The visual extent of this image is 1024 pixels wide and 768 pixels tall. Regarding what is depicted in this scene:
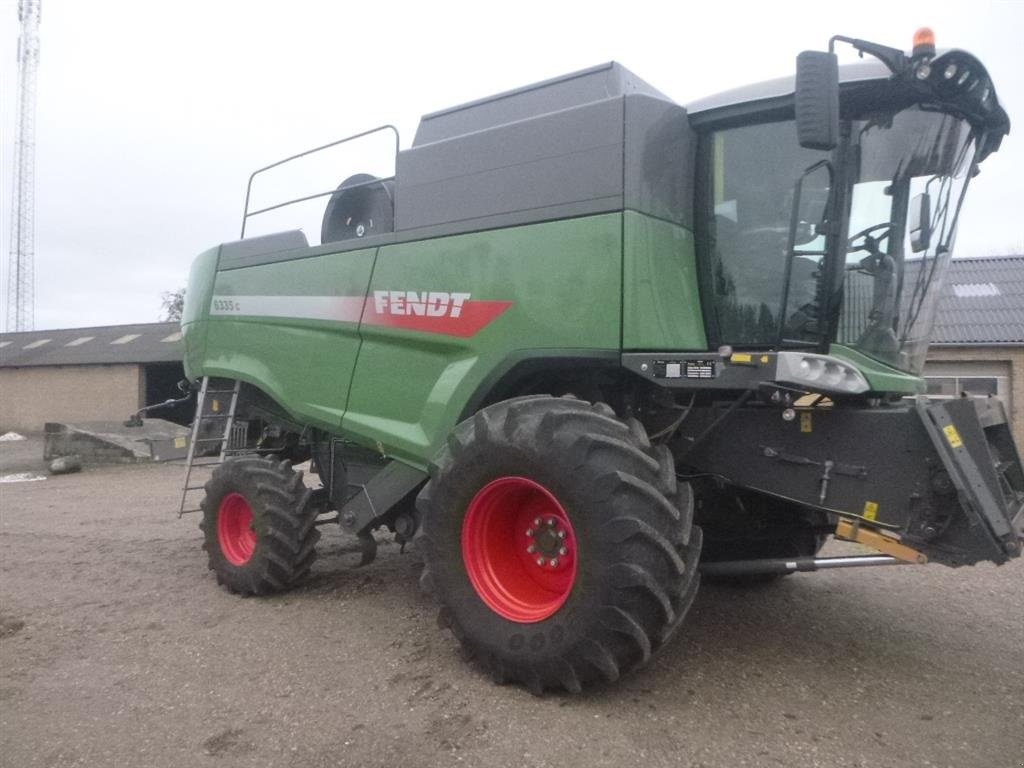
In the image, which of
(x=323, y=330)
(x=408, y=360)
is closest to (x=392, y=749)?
(x=408, y=360)

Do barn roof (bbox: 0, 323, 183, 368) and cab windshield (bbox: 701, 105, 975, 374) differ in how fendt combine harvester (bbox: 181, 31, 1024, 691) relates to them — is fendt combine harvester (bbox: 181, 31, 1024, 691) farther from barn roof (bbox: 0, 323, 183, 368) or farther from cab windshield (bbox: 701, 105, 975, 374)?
barn roof (bbox: 0, 323, 183, 368)

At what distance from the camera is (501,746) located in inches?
132

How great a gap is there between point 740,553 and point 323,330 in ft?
9.86

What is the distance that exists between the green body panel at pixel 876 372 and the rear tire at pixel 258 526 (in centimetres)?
355

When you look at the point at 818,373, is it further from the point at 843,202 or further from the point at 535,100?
the point at 535,100

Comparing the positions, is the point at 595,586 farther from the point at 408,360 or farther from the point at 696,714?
the point at 408,360

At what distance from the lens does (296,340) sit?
19.2 ft

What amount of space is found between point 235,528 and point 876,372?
175 inches

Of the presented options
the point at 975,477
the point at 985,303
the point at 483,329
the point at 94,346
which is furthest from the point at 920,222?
the point at 94,346

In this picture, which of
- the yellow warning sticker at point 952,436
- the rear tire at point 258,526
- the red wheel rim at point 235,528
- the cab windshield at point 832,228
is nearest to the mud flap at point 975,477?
the yellow warning sticker at point 952,436

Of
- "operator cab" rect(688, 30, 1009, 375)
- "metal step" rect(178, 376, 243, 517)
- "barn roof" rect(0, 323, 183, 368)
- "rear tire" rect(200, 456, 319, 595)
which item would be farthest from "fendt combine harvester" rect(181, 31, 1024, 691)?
"barn roof" rect(0, 323, 183, 368)

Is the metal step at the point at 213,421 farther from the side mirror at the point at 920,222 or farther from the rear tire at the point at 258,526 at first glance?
the side mirror at the point at 920,222

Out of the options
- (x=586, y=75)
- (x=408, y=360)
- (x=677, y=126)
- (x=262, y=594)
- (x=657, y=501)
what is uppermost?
(x=586, y=75)

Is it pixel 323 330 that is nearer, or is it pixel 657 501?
pixel 657 501
